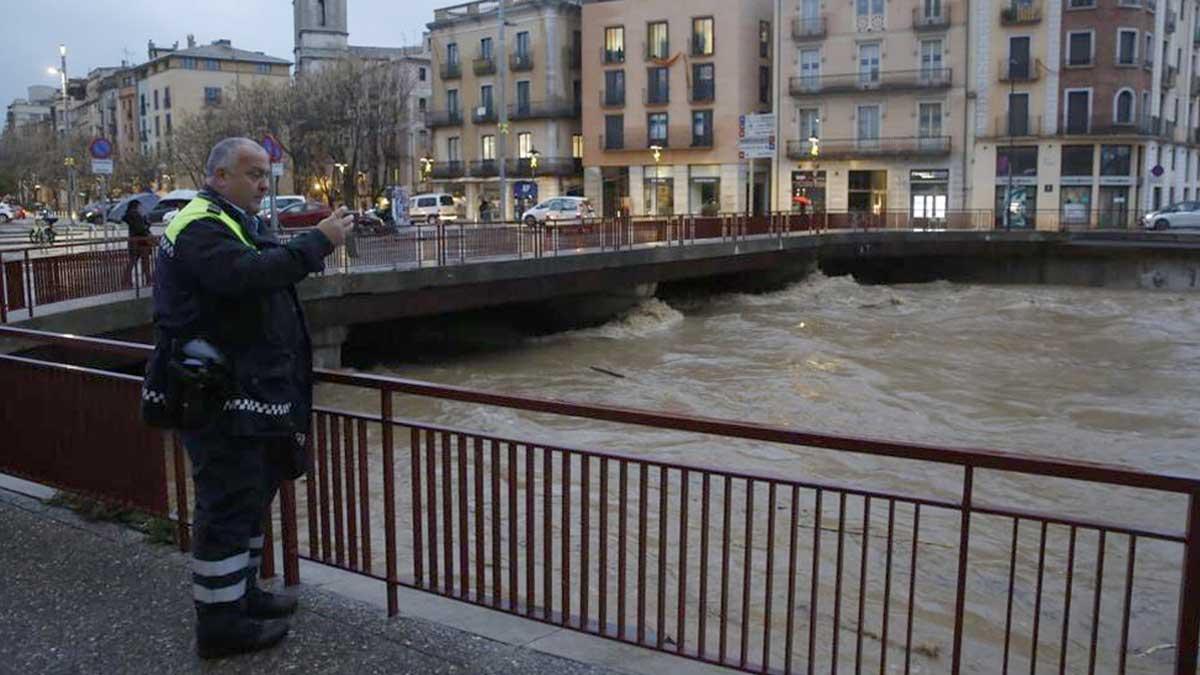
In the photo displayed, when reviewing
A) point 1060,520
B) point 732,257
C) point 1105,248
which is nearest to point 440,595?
point 1060,520

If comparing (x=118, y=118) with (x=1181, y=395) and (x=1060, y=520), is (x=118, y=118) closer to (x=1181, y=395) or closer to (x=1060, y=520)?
(x=1181, y=395)

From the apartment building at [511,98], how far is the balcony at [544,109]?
0.06 m

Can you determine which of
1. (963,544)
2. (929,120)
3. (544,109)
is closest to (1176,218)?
(929,120)

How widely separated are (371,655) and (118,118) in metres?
127

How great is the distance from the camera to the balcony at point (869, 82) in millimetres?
58219

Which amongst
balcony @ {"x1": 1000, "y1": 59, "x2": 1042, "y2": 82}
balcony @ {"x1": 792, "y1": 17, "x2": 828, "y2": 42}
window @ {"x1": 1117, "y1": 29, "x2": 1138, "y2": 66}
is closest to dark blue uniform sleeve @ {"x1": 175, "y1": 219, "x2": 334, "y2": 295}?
balcony @ {"x1": 1000, "y1": 59, "x2": 1042, "y2": 82}

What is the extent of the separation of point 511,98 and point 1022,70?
31.2m

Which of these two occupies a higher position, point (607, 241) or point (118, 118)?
point (118, 118)

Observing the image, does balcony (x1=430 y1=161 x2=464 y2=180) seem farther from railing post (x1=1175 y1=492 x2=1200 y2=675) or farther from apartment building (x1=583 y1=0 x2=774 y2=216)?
railing post (x1=1175 y1=492 x2=1200 y2=675)

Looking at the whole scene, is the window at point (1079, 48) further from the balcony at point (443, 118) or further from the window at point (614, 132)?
the balcony at point (443, 118)

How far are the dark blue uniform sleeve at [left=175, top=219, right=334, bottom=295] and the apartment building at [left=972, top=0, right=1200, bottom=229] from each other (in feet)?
175

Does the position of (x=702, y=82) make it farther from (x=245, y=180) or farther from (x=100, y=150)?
(x=245, y=180)

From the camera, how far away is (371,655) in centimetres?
450

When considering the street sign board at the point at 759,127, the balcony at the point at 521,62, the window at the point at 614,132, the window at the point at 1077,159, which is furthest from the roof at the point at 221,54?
the street sign board at the point at 759,127
